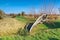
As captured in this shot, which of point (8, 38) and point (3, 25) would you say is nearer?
point (8, 38)

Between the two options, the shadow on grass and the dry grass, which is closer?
the dry grass

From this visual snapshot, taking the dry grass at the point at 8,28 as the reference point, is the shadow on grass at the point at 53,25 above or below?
below

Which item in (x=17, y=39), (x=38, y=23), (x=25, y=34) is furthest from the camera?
(x=38, y=23)

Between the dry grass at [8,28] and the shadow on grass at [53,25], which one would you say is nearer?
the dry grass at [8,28]

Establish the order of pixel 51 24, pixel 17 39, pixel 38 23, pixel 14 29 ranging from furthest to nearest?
pixel 51 24 → pixel 38 23 → pixel 14 29 → pixel 17 39

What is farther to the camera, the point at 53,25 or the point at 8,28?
the point at 53,25

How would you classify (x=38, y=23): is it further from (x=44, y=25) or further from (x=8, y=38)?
(x=8, y=38)

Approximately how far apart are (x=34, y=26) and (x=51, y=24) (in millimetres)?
4303

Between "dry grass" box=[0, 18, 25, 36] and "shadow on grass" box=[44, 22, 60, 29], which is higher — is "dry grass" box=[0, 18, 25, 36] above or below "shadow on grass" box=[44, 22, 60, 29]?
above

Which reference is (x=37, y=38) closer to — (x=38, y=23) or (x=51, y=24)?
(x=38, y=23)

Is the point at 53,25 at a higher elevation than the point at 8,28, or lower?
lower

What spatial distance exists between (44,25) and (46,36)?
20.9ft

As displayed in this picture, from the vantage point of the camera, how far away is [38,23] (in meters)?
21.6

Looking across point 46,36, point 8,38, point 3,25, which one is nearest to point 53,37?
point 46,36
